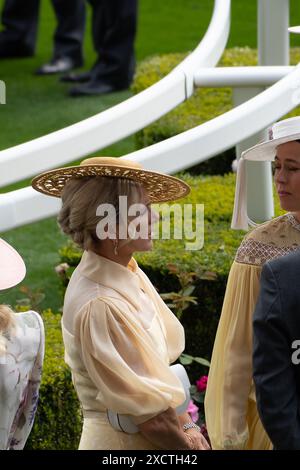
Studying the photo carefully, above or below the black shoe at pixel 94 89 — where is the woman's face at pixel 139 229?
above

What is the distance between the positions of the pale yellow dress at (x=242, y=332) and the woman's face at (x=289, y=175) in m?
0.06

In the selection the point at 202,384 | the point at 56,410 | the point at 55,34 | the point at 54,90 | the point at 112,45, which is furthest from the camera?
the point at 55,34

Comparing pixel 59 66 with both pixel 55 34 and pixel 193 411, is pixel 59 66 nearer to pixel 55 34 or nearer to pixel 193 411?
pixel 55 34

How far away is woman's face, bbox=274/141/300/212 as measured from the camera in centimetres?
355

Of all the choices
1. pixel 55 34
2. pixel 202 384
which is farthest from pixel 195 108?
pixel 55 34

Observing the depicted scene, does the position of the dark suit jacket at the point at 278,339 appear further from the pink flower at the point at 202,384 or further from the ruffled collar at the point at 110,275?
the pink flower at the point at 202,384

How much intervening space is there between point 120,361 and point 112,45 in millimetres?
7237

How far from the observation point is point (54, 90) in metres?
10.8

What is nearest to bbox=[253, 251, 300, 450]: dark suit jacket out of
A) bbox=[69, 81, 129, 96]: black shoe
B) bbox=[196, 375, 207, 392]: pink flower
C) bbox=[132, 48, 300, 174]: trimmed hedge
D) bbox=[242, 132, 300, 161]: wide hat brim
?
bbox=[242, 132, 300, 161]: wide hat brim

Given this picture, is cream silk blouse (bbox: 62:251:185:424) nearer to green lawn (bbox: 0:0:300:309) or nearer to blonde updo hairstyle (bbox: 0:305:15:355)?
blonde updo hairstyle (bbox: 0:305:15:355)

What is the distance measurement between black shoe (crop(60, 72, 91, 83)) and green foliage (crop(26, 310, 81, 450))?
20.8 ft

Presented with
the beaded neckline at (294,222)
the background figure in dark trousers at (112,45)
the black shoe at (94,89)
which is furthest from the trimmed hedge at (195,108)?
the beaded neckline at (294,222)

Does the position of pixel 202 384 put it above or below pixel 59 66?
above

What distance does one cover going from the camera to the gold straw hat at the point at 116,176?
338cm
